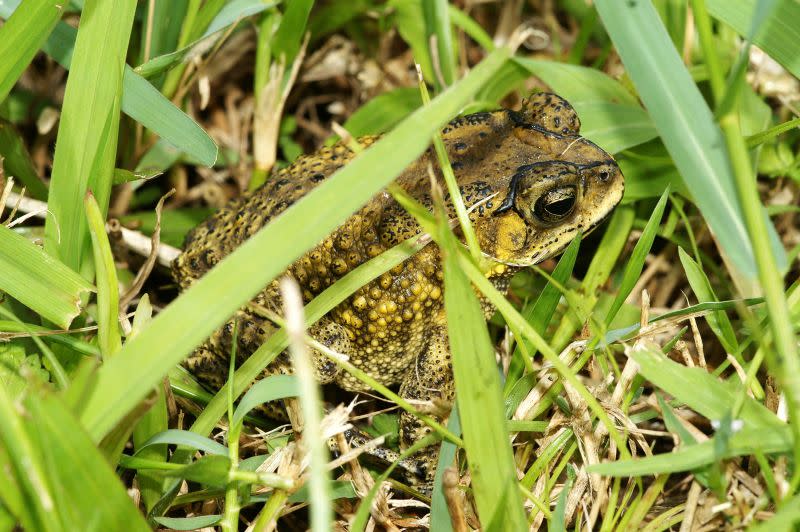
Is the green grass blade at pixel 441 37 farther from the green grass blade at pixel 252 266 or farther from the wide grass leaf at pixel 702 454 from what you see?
the wide grass leaf at pixel 702 454

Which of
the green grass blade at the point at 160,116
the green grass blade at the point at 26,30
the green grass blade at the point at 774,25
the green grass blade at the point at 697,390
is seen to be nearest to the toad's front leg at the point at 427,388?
the green grass blade at the point at 697,390

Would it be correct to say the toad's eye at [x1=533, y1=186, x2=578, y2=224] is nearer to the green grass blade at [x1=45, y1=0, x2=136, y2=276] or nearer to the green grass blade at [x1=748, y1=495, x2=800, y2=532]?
the green grass blade at [x1=748, y1=495, x2=800, y2=532]

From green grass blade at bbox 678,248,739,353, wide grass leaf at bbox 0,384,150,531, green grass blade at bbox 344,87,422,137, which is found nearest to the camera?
wide grass leaf at bbox 0,384,150,531

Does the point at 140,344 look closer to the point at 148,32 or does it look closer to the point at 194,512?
the point at 194,512

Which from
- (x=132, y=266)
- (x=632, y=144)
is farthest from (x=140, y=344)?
(x=632, y=144)

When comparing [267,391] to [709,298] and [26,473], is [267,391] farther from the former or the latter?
[709,298]

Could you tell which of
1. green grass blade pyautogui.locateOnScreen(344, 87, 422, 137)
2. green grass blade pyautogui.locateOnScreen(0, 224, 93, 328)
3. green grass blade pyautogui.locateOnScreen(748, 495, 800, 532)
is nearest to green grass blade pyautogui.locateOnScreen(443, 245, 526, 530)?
green grass blade pyautogui.locateOnScreen(748, 495, 800, 532)
